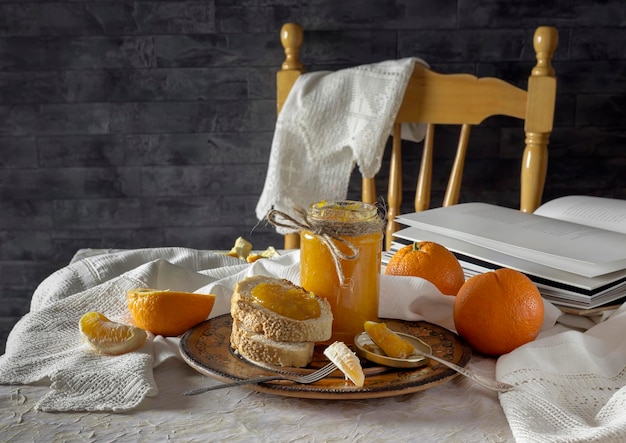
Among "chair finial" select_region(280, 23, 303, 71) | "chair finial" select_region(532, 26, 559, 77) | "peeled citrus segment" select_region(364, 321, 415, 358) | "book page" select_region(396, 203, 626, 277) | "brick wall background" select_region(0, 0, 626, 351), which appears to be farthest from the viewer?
"brick wall background" select_region(0, 0, 626, 351)

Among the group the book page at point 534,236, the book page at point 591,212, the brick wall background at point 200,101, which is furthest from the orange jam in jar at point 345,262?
the brick wall background at point 200,101

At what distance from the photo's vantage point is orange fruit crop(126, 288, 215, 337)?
0.79m

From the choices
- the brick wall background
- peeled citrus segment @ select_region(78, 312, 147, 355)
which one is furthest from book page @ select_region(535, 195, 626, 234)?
peeled citrus segment @ select_region(78, 312, 147, 355)

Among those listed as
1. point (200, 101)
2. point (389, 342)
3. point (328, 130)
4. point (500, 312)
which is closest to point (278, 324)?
point (389, 342)

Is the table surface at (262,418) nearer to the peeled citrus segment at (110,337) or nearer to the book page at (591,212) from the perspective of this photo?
the peeled citrus segment at (110,337)

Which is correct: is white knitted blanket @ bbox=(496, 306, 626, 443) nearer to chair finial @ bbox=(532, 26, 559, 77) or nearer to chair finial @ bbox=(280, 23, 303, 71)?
chair finial @ bbox=(532, 26, 559, 77)

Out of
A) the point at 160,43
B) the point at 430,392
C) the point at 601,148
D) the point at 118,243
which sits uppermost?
the point at 160,43

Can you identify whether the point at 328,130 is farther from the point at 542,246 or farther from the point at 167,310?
the point at 167,310

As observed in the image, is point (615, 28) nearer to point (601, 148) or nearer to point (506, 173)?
point (601, 148)

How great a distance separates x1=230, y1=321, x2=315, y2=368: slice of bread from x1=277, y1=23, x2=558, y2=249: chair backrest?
992 mm

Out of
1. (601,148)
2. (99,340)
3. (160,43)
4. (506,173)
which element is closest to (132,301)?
(99,340)

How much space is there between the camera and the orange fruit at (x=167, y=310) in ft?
2.60

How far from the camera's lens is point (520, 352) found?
728mm

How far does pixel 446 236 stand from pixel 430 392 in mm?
387
